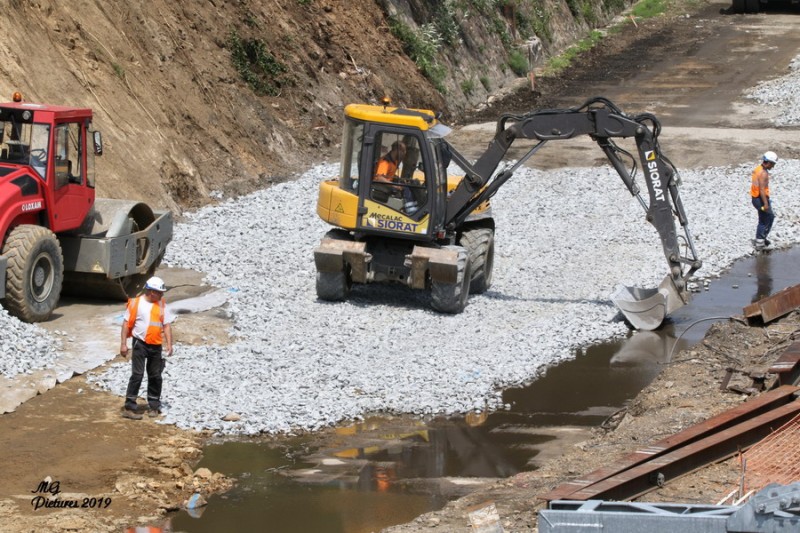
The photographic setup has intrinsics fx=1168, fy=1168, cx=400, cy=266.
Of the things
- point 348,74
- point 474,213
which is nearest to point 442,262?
point 474,213

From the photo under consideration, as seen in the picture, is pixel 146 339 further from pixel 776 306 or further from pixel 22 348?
pixel 776 306

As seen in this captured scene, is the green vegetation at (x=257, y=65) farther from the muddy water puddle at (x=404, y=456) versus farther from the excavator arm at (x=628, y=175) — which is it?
the muddy water puddle at (x=404, y=456)

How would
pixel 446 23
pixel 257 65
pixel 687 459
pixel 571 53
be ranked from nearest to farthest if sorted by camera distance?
pixel 687 459, pixel 257 65, pixel 446 23, pixel 571 53

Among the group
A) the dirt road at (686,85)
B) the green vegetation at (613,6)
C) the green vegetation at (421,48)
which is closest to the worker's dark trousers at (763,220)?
the dirt road at (686,85)

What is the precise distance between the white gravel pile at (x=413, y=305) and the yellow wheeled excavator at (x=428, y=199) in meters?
0.47

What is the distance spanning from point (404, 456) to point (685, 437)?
2.68 metres

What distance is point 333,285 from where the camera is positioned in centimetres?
1597

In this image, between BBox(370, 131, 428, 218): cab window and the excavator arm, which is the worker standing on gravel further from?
BBox(370, 131, 428, 218): cab window

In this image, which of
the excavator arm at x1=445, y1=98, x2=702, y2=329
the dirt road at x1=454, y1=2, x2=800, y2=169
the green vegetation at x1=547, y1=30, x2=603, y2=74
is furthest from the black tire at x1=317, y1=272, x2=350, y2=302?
the green vegetation at x1=547, y1=30, x2=603, y2=74

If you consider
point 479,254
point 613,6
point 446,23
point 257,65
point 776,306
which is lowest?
point 776,306

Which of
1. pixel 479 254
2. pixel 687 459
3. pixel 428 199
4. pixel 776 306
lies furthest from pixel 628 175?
pixel 687 459

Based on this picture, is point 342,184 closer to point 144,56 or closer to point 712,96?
point 144,56

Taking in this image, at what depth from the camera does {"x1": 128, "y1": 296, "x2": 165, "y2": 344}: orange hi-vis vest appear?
11805 millimetres

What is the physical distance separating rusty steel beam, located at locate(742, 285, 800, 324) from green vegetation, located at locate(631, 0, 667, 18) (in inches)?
1245
